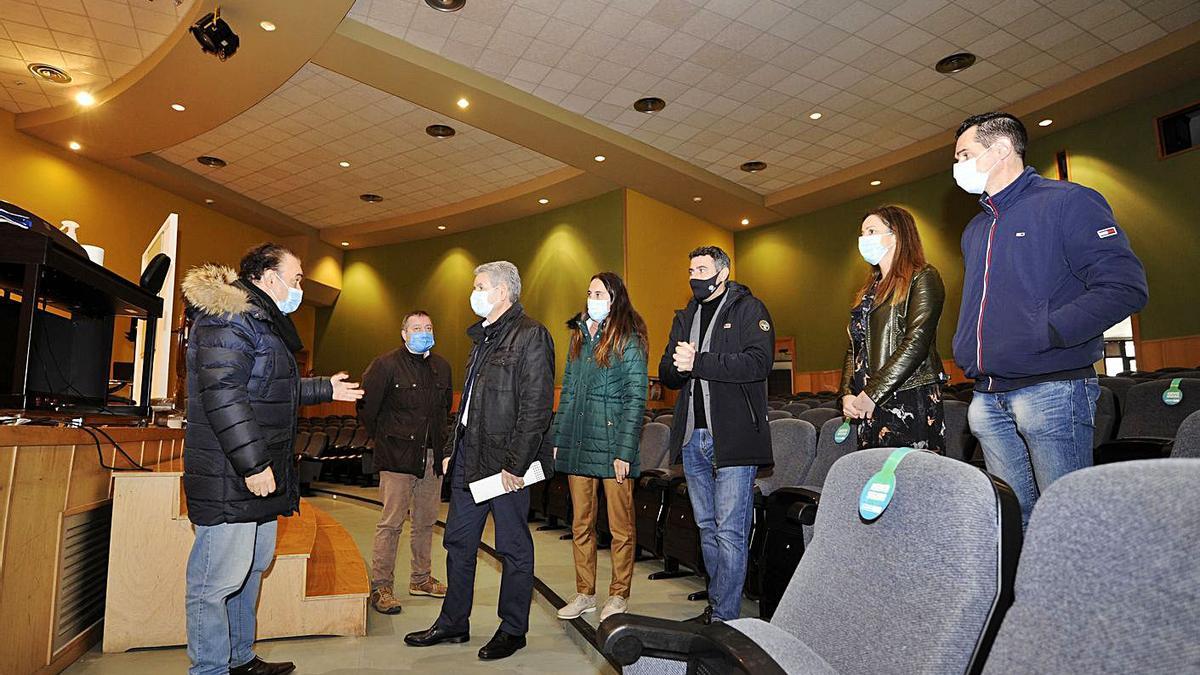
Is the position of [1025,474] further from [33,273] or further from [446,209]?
[446,209]

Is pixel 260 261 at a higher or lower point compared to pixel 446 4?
lower

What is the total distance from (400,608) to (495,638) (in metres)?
Answer: 0.92

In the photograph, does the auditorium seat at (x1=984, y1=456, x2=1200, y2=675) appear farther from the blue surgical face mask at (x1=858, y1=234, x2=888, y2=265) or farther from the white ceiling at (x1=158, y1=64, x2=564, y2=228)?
the white ceiling at (x1=158, y1=64, x2=564, y2=228)

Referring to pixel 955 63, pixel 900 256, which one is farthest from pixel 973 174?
pixel 955 63

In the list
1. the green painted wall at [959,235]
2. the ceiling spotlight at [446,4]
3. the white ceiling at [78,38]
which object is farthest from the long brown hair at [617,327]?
the green painted wall at [959,235]

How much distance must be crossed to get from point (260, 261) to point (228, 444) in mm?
694

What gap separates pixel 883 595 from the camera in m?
1.05

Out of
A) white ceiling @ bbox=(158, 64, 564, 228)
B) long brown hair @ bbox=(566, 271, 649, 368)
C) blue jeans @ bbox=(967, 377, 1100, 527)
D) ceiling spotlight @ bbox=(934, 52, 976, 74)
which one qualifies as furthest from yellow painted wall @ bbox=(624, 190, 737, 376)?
blue jeans @ bbox=(967, 377, 1100, 527)

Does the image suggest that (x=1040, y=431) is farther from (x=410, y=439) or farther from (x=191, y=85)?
(x=191, y=85)

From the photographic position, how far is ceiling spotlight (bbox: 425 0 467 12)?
681 cm

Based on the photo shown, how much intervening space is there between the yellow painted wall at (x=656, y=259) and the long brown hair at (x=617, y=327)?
7549 millimetres

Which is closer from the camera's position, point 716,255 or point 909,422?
point 909,422

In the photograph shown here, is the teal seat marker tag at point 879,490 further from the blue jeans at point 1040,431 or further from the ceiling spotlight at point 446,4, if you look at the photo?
the ceiling spotlight at point 446,4

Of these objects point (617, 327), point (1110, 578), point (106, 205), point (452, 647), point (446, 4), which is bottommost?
point (452, 647)
